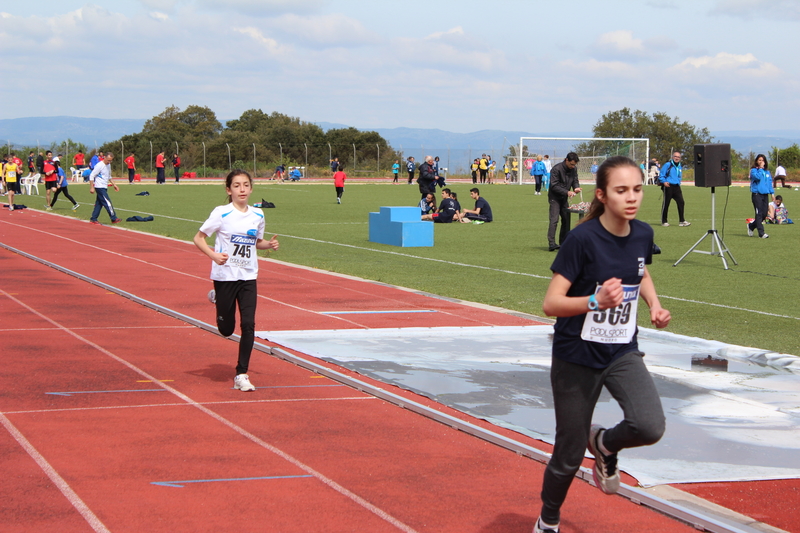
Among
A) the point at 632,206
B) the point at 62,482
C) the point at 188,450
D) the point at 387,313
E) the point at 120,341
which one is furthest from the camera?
the point at 387,313

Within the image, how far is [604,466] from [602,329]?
0.75 m

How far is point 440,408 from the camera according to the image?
21.6 ft

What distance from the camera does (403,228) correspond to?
19.3 metres

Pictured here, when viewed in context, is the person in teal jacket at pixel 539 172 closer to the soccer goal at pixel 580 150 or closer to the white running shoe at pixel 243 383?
the soccer goal at pixel 580 150

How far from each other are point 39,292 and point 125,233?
9954 mm

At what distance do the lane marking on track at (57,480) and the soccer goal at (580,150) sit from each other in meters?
58.1

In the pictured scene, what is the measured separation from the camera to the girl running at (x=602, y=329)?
3852 millimetres

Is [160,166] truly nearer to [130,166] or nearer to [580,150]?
[130,166]

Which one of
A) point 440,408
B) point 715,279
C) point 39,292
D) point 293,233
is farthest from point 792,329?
point 293,233

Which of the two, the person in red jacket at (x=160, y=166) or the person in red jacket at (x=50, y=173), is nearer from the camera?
the person in red jacket at (x=50, y=173)

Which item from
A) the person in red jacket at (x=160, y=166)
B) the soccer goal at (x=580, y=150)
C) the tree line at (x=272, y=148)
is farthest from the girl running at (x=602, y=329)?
the tree line at (x=272, y=148)

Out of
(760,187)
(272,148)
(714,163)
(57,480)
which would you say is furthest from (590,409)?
(272,148)

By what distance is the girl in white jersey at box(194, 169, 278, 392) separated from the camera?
7.05 meters

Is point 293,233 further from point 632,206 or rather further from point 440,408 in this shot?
point 632,206
